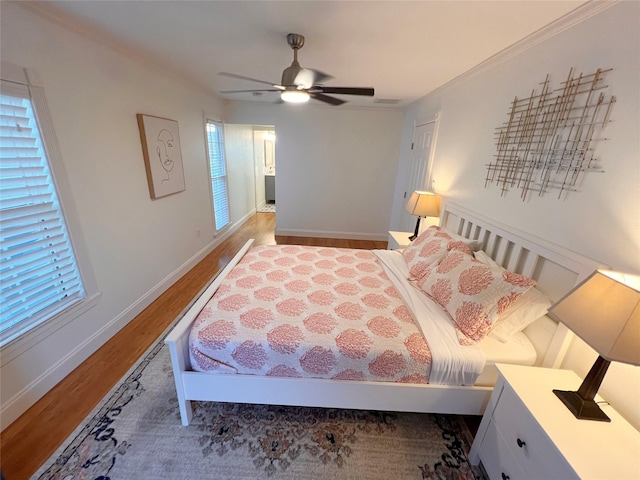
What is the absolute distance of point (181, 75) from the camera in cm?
298

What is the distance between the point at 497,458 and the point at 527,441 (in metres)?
0.27

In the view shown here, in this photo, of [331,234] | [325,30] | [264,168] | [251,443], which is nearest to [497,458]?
[251,443]

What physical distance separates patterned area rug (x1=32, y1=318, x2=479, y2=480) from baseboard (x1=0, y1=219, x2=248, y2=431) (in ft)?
1.35

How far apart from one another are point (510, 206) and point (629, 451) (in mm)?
1390

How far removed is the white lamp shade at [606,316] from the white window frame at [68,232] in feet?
9.21

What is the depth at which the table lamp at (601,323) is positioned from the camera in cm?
89

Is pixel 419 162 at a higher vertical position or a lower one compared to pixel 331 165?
higher

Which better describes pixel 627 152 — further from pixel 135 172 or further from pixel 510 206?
pixel 135 172

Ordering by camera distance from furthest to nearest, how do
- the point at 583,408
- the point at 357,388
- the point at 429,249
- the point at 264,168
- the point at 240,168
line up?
the point at 264,168 < the point at 240,168 < the point at 429,249 < the point at 357,388 < the point at 583,408

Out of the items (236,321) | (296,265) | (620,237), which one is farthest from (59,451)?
(620,237)

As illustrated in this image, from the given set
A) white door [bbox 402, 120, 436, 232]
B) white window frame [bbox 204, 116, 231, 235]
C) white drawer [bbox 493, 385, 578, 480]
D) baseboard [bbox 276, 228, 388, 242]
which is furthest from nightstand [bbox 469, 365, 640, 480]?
white window frame [bbox 204, 116, 231, 235]

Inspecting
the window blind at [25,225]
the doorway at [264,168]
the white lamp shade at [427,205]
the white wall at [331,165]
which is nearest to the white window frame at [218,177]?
the white wall at [331,165]

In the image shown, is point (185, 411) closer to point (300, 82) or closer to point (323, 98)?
point (300, 82)

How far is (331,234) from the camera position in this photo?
5.14 m
